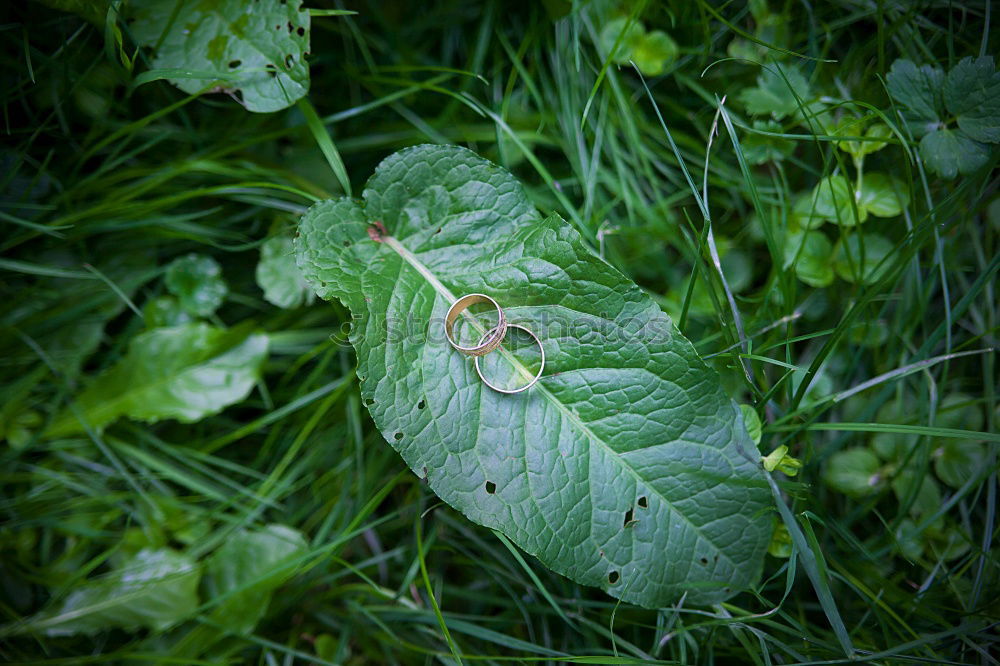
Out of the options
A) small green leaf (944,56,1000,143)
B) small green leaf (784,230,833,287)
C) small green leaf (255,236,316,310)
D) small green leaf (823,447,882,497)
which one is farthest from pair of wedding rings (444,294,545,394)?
small green leaf (944,56,1000,143)

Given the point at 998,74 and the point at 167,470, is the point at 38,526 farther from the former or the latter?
the point at 998,74

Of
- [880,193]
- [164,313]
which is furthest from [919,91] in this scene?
[164,313]

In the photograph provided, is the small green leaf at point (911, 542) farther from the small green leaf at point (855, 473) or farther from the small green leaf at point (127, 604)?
the small green leaf at point (127, 604)

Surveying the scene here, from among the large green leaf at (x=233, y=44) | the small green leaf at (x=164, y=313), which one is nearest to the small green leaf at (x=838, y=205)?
the large green leaf at (x=233, y=44)

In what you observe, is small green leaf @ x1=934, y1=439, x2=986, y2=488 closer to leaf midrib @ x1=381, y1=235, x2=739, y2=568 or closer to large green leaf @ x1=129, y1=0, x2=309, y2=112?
leaf midrib @ x1=381, y1=235, x2=739, y2=568

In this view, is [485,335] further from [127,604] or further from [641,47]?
[127,604]
